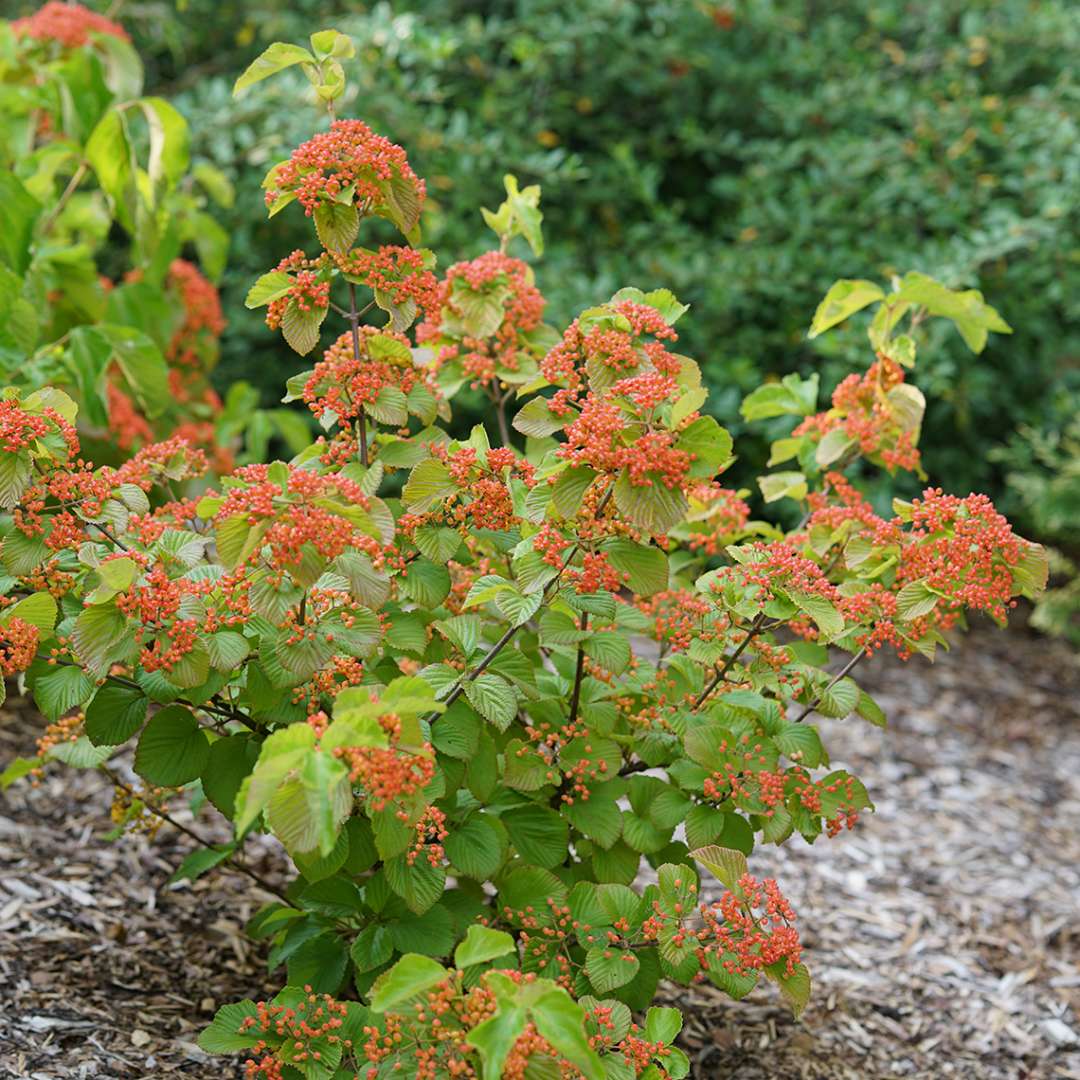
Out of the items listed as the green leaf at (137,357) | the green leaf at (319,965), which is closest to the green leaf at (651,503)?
the green leaf at (319,965)

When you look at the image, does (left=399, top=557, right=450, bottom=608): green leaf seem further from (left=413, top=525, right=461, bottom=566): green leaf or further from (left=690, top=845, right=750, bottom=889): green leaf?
(left=690, top=845, right=750, bottom=889): green leaf

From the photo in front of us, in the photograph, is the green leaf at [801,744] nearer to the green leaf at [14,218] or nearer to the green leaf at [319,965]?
the green leaf at [319,965]

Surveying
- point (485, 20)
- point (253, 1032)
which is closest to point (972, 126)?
point (485, 20)

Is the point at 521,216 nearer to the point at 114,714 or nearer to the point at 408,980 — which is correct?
the point at 114,714

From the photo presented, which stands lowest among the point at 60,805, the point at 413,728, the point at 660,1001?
the point at 660,1001

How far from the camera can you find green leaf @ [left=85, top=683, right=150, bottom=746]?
5.84 feet

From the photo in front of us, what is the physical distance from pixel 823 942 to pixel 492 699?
5.23ft

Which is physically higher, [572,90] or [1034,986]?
[572,90]

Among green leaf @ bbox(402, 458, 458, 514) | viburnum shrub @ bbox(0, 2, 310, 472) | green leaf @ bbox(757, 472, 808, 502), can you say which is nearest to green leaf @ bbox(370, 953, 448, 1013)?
green leaf @ bbox(402, 458, 458, 514)

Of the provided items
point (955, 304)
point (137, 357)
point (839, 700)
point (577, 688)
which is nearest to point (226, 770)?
point (577, 688)

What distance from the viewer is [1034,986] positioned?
2.86 meters

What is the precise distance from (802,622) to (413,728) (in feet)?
2.91

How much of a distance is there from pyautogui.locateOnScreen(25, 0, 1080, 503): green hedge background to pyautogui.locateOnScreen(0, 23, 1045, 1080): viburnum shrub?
2598mm

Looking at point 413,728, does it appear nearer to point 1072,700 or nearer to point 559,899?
point 559,899
